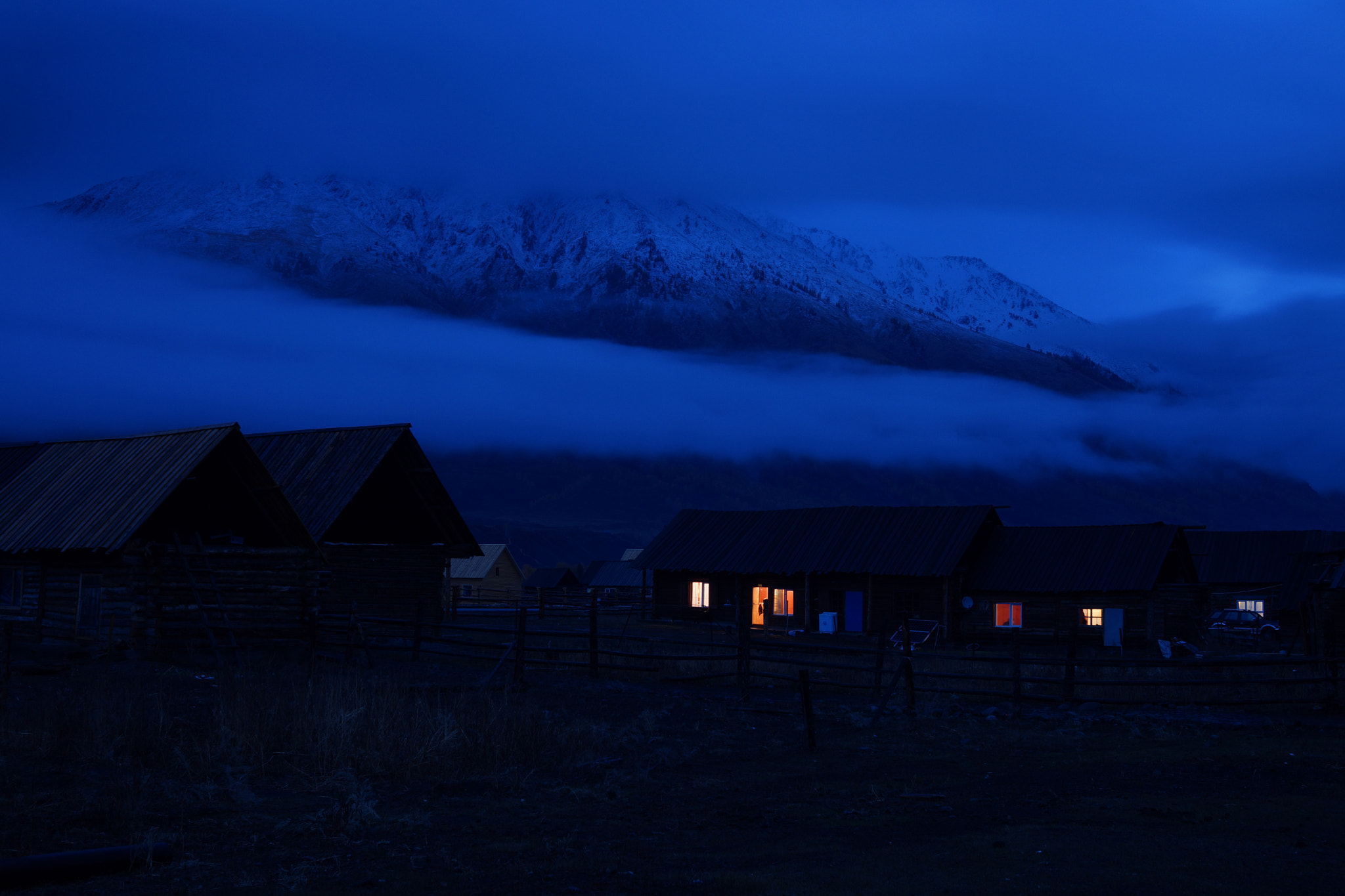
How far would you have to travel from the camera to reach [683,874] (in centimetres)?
962

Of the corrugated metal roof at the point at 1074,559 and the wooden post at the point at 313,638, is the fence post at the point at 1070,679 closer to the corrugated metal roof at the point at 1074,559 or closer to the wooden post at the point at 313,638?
the wooden post at the point at 313,638

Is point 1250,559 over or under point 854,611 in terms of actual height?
over

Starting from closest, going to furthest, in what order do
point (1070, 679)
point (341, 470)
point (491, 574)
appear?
point (1070, 679) < point (341, 470) < point (491, 574)

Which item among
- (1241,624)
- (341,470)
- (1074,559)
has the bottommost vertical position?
(1241,624)

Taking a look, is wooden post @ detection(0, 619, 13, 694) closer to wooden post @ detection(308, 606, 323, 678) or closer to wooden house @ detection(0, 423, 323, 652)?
wooden post @ detection(308, 606, 323, 678)

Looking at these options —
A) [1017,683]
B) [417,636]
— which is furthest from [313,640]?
[1017,683]

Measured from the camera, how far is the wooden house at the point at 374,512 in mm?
36500

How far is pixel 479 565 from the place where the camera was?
9225 centimetres

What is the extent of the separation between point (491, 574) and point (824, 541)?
→ 47178 mm

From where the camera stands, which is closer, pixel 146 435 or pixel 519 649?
pixel 519 649

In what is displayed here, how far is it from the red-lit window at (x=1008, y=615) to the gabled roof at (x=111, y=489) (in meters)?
29.3

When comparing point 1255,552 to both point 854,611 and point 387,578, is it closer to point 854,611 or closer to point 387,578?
point 854,611

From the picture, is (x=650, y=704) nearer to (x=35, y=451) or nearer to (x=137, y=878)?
(x=137, y=878)

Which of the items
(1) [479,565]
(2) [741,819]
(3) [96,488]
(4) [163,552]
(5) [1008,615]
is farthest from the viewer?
(1) [479,565]
